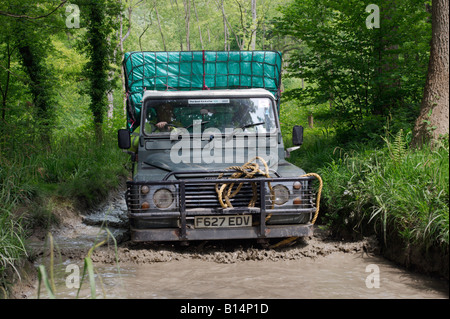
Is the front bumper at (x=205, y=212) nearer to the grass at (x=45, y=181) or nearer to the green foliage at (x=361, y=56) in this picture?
the grass at (x=45, y=181)

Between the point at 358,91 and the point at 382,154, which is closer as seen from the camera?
the point at 382,154

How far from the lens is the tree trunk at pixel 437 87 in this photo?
6773mm

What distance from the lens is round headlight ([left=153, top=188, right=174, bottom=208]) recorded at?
545 centimetres

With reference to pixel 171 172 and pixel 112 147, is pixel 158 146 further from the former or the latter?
pixel 112 147

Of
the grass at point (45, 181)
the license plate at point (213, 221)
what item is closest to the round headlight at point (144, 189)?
the license plate at point (213, 221)

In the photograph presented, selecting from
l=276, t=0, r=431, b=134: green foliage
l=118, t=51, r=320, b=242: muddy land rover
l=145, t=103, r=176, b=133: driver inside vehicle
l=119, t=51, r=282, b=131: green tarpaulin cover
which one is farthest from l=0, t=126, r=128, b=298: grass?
l=276, t=0, r=431, b=134: green foliage

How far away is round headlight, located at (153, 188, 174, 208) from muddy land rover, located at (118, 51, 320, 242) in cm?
1

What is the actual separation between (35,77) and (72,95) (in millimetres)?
15185

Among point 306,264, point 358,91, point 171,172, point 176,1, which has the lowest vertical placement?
point 306,264

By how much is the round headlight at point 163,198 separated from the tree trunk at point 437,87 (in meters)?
3.71

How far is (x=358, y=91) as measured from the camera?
9.88 meters

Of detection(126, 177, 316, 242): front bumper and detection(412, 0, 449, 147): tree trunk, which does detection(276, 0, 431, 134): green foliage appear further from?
detection(126, 177, 316, 242): front bumper

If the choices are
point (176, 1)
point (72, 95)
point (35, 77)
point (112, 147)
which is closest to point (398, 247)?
point (112, 147)

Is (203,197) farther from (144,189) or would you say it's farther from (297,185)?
(297,185)
